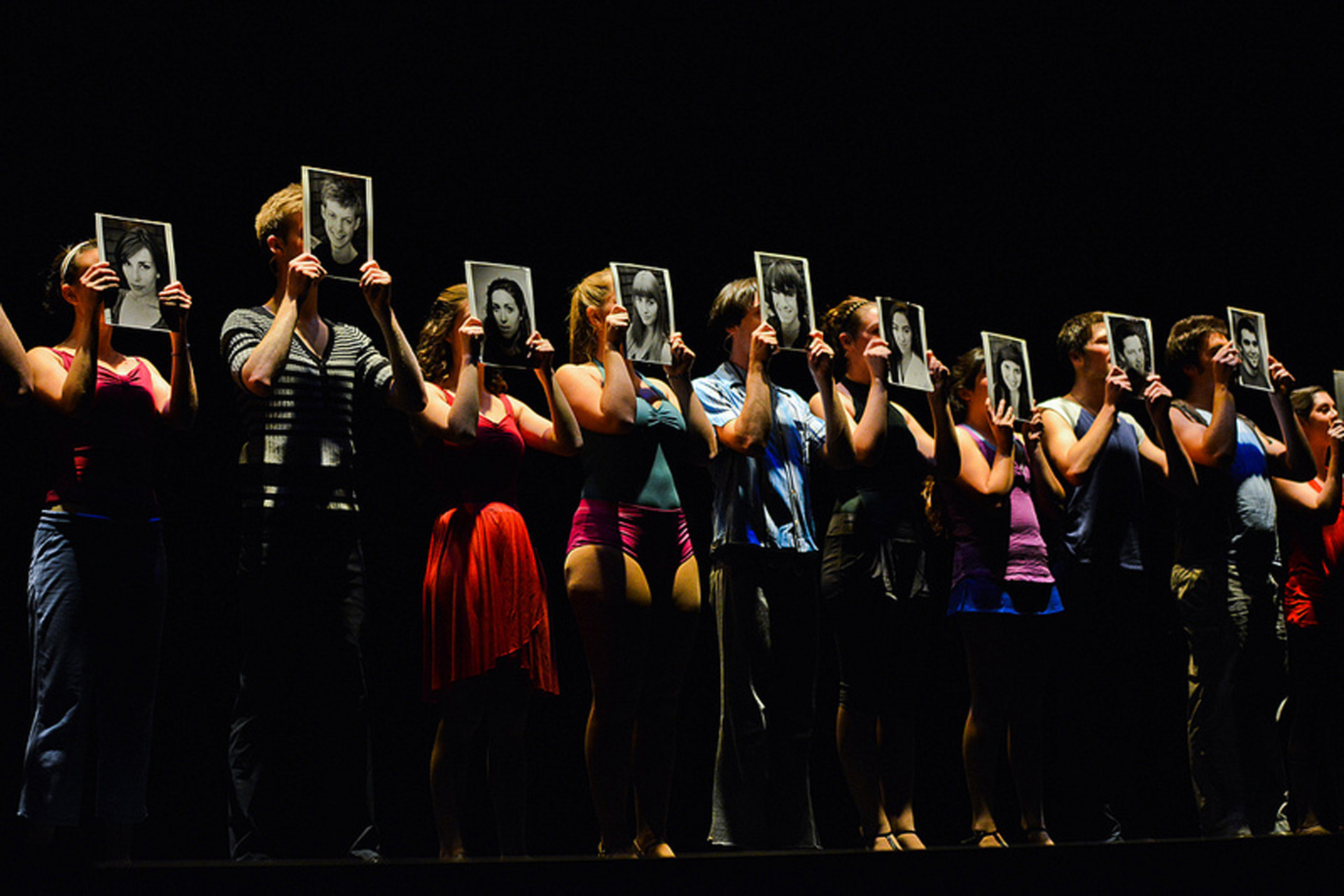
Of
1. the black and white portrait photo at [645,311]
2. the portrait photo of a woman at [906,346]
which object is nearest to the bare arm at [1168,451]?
the portrait photo of a woman at [906,346]

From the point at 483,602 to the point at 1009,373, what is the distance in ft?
5.47

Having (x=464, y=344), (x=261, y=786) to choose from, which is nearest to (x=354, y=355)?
(x=464, y=344)

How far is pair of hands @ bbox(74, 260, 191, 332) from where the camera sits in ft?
9.70

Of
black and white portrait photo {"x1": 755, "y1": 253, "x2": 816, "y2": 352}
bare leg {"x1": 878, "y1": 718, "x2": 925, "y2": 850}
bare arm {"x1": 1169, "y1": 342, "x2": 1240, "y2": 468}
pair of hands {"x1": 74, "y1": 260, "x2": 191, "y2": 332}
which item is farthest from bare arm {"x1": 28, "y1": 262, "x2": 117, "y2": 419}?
bare arm {"x1": 1169, "y1": 342, "x2": 1240, "y2": 468}

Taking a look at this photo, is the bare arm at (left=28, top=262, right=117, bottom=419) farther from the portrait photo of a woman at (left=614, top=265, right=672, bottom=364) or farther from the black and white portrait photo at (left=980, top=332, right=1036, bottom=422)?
the black and white portrait photo at (left=980, top=332, right=1036, bottom=422)

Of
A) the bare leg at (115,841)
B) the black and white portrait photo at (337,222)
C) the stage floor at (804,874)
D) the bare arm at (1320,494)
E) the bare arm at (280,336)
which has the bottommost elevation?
the stage floor at (804,874)

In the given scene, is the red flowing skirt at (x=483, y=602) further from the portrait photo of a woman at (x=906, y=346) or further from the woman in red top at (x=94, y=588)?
the portrait photo of a woman at (x=906, y=346)

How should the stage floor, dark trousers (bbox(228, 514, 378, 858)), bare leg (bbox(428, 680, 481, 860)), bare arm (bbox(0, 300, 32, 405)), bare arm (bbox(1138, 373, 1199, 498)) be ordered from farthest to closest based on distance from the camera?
bare arm (bbox(1138, 373, 1199, 498))
bare leg (bbox(428, 680, 481, 860))
dark trousers (bbox(228, 514, 378, 858))
bare arm (bbox(0, 300, 32, 405))
the stage floor

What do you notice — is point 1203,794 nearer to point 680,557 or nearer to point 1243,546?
point 1243,546

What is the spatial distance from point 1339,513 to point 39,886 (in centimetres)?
393

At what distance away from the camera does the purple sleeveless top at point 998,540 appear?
12.5ft

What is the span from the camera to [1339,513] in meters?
4.57

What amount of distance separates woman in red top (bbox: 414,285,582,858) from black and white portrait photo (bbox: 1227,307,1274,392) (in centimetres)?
219

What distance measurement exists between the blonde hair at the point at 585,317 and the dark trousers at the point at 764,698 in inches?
24.0
